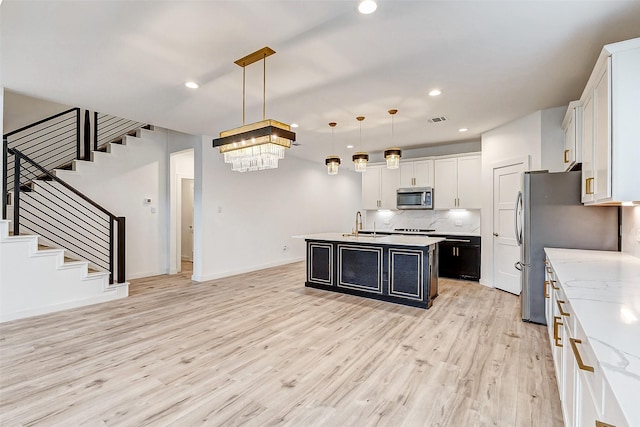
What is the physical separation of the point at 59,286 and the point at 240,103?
3.36 m

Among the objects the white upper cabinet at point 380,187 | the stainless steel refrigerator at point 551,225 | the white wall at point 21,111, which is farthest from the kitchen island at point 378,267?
the white wall at point 21,111

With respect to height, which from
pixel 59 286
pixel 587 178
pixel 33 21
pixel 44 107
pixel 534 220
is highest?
pixel 44 107

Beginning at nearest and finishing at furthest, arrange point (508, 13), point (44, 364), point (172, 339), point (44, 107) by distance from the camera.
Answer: point (508, 13)
point (44, 364)
point (172, 339)
point (44, 107)

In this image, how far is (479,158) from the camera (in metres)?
5.78

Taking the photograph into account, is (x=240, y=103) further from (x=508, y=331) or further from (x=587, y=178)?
(x=508, y=331)

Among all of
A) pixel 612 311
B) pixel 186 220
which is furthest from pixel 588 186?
pixel 186 220

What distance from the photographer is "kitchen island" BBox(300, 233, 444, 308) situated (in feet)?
13.3

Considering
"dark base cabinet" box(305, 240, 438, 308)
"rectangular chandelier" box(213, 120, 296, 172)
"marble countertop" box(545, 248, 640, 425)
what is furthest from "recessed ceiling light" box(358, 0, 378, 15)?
"dark base cabinet" box(305, 240, 438, 308)

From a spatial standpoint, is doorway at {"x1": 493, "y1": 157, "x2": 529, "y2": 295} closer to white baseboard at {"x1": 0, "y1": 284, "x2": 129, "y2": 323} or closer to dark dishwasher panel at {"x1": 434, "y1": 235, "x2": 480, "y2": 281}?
dark dishwasher panel at {"x1": 434, "y1": 235, "x2": 480, "y2": 281}

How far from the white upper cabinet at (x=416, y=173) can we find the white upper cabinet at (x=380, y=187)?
5.5 inches

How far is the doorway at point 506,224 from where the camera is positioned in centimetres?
467

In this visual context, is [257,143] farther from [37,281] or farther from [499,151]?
[499,151]

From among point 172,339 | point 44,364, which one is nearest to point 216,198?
point 172,339

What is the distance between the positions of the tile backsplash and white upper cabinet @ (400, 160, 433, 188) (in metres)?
0.65
